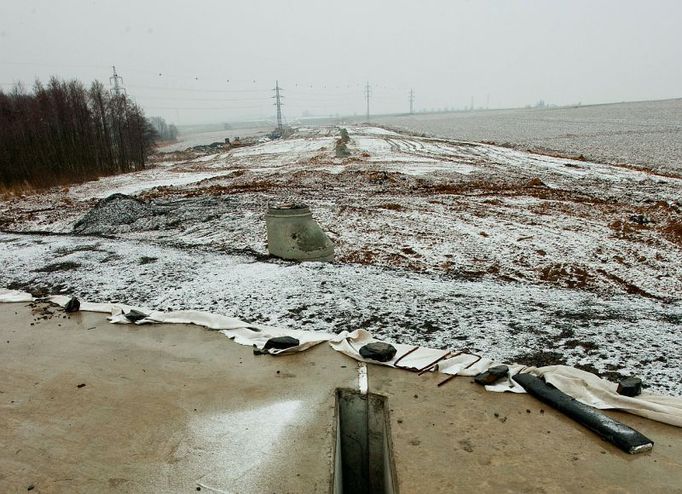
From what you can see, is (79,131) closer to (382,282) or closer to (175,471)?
(382,282)

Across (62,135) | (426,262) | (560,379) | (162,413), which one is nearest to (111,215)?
(426,262)

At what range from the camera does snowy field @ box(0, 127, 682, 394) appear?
15.8 feet

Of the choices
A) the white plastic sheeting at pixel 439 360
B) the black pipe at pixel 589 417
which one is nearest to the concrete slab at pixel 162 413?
the white plastic sheeting at pixel 439 360

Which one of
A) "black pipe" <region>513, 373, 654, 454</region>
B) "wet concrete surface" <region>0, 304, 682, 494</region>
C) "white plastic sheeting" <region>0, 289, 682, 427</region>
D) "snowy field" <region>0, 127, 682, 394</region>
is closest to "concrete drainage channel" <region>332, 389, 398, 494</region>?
"wet concrete surface" <region>0, 304, 682, 494</region>

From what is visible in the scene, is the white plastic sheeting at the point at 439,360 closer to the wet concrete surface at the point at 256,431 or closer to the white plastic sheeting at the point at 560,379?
the white plastic sheeting at the point at 560,379

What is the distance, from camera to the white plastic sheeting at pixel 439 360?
3.26m

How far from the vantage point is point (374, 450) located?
11.1 feet

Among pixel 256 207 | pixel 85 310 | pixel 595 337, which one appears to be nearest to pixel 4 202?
pixel 256 207

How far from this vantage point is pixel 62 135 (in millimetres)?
25938

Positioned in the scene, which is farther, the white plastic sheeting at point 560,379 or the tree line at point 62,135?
the tree line at point 62,135

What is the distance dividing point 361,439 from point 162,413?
1.51 meters

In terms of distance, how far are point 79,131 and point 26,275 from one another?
2359 centimetres

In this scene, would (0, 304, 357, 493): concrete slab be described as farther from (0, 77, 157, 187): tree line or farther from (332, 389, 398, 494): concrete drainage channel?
(0, 77, 157, 187): tree line

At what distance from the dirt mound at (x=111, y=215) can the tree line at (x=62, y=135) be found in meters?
14.6
